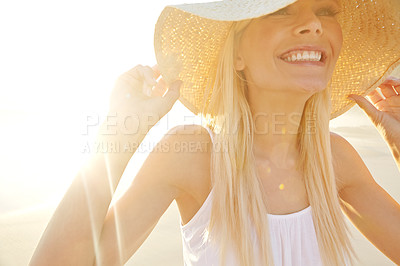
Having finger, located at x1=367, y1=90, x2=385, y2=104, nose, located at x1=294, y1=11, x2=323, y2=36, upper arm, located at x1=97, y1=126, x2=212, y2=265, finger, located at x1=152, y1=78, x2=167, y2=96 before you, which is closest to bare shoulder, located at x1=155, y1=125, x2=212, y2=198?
upper arm, located at x1=97, y1=126, x2=212, y2=265

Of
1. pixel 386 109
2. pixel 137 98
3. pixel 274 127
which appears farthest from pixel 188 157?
pixel 386 109

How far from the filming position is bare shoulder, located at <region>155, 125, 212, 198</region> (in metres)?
1.82

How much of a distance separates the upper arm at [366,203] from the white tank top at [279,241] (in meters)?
0.39

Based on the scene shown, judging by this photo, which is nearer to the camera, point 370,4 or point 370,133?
point 370,4

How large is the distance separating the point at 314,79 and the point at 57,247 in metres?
1.35

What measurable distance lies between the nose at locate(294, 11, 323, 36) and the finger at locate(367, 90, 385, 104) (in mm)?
785

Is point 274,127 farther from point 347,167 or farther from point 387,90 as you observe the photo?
point 387,90

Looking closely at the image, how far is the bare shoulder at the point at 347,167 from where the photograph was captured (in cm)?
212

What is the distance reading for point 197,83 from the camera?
2.22 m

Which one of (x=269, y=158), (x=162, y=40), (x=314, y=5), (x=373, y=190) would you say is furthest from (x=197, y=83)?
(x=373, y=190)

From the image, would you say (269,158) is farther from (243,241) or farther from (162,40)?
(162,40)

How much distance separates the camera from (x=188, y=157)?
1.87 metres

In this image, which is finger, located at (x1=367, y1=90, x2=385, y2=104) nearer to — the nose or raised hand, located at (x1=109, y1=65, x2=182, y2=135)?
the nose

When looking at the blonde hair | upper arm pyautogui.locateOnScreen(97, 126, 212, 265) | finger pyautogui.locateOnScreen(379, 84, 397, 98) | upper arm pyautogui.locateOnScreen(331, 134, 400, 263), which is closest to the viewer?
upper arm pyautogui.locateOnScreen(97, 126, 212, 265)
